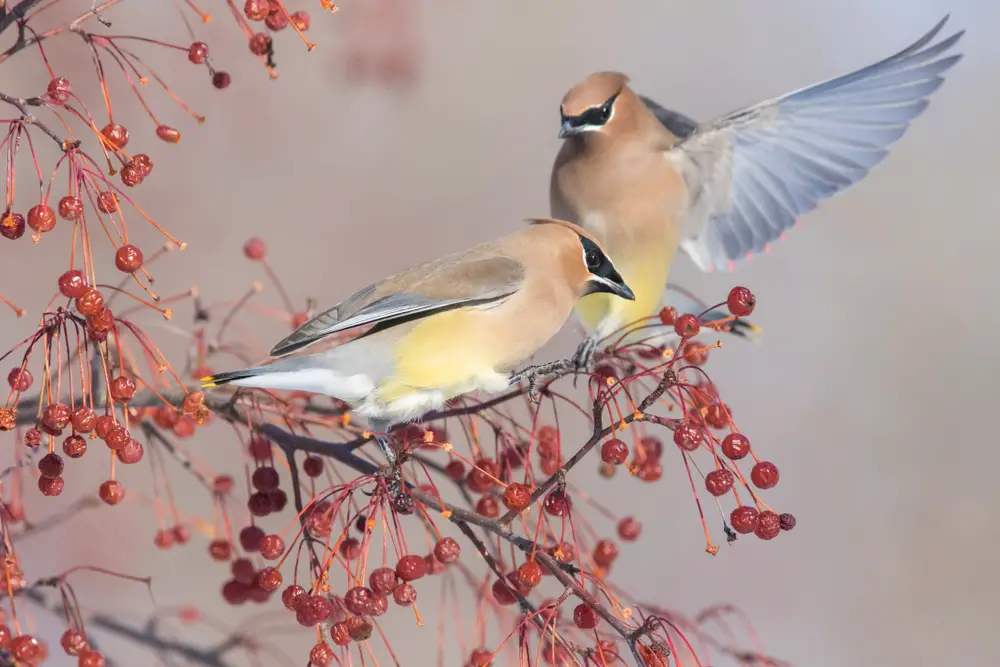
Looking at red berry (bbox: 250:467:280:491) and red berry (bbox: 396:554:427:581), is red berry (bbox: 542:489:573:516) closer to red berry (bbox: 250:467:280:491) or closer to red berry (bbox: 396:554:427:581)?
red berry (bbox: 396:554:427:581)

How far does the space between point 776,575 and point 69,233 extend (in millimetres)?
2012

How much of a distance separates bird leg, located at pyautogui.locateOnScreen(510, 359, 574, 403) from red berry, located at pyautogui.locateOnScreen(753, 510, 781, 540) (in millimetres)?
280

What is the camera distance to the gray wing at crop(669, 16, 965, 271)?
5.45ft

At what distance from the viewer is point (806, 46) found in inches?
126

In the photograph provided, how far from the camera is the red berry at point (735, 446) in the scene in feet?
3.36

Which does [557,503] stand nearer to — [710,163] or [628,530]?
[628,530]

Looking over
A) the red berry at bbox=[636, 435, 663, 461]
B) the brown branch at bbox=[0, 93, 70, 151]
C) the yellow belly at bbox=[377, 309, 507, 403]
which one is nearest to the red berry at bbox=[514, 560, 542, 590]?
the yellow belly at bbox=[377, 309, 507, 403]

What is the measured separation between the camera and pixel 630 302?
1.66 metres

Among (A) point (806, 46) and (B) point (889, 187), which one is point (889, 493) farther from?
(A) point (806, 46)

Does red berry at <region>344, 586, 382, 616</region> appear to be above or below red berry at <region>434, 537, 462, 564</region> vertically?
below

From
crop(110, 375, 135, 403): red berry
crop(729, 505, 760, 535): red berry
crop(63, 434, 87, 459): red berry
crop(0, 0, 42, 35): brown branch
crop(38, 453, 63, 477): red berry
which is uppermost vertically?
crop(0, 0, 42, 35): brown branch

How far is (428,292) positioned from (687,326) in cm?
37

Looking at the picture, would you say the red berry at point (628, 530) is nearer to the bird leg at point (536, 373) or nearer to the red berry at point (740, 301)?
the bird leg at point (536, 373)

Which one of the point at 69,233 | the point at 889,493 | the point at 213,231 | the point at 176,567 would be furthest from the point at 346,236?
the point at 889,493
